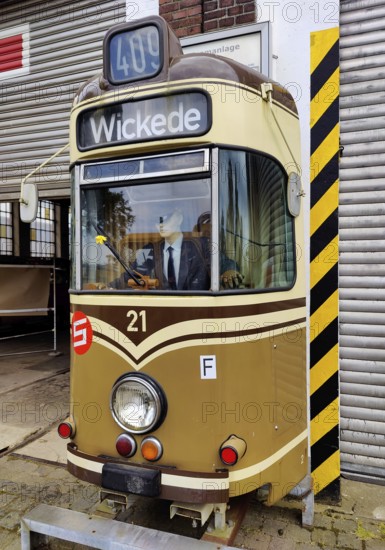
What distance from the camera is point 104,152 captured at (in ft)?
8.34

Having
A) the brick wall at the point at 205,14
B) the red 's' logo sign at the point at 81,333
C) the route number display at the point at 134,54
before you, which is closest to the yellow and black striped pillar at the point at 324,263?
the brick wall at the point at 205,14

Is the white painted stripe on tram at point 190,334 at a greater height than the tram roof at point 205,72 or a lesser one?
lesser

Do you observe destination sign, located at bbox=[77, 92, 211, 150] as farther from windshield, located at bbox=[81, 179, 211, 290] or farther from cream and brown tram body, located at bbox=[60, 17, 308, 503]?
windshield, located at bbox=[81, 179, 211, 290]

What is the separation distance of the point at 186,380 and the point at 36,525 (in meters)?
1.22

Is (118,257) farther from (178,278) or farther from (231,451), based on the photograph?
(231,451)

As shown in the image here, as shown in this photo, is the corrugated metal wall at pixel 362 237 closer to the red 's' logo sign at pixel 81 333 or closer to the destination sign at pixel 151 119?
the destination sign at pixel 151 119

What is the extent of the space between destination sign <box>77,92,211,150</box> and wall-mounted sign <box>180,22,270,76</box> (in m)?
1.40

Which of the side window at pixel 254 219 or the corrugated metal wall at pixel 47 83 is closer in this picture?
the side window at pixel 254 219

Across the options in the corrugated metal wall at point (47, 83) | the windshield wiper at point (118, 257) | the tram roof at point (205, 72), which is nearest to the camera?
the tram roof at point (205, 72)

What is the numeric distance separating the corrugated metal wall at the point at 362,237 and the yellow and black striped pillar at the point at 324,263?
19 centimetres

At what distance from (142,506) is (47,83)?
15.0 feet

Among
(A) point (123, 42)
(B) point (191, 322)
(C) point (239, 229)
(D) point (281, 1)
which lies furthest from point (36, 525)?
(D) point (281, 1)

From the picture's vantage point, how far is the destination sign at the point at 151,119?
236 centimetres

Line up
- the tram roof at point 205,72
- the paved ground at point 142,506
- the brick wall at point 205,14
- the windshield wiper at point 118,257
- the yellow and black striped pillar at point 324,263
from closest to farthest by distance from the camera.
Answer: the tram roof at point 205,72 < the windshield wiper at point 118,257 < the paved ground at point 142,506 < the yellow and black striped pillar at point 324,263 < the brick wall at point 205,14
